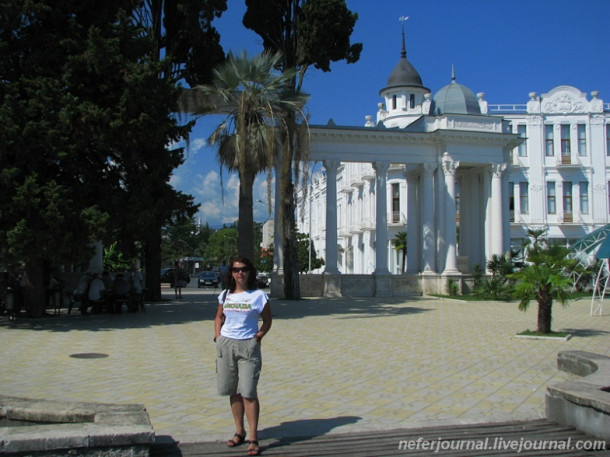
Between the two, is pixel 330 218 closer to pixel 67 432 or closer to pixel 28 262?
pixel 28 262

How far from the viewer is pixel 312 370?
31.9ft

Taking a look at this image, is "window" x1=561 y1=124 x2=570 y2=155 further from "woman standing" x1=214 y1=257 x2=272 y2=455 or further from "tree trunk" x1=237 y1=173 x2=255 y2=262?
"woman standing" x1=214 y1=257 x2=272 y2=455

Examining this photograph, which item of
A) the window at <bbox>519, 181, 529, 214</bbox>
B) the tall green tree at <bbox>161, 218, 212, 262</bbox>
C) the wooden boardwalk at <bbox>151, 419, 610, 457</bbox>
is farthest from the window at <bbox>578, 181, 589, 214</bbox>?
the wooden boardwalk at <bbox>151, 419, 610, 457</bbox>

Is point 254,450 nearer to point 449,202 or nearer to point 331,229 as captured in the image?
point 331,229

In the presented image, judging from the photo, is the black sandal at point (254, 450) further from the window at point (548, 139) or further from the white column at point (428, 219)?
the window at point (548, 139)

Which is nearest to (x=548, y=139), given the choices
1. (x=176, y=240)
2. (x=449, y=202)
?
(x=449, y=202)

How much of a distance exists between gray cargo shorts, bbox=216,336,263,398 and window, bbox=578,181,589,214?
1911 inches

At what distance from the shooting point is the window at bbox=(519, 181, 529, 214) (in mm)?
49094

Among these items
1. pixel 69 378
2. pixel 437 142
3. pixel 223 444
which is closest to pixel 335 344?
pixel 69 378

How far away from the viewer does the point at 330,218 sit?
32594 mm

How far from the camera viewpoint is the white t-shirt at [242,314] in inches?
221

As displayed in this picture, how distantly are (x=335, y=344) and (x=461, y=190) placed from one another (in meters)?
28.0

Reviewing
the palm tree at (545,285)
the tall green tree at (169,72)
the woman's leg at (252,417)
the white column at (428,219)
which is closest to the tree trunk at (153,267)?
the tall green tree at (169,72)

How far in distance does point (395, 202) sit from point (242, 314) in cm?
4847
